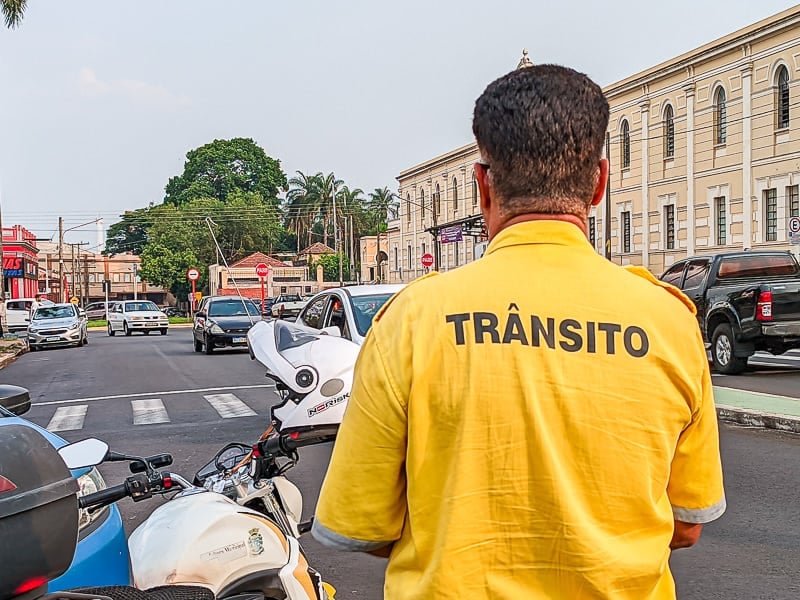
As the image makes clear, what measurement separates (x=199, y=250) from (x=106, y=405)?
74.4 metres

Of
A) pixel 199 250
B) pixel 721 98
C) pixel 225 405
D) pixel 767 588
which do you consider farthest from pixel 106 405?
pixel 199 250

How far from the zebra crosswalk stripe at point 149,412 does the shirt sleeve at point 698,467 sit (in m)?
11.5

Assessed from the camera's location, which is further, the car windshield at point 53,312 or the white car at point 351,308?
the car windshield at point 53,312

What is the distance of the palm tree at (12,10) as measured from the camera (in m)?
28.0

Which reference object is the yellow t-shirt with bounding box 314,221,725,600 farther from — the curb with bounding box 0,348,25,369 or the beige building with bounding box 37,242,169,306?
the beige building with bounding box 37,242,169,306

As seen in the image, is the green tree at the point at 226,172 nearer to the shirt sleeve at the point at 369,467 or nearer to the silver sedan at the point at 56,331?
the silver sedan at the point at 56,331

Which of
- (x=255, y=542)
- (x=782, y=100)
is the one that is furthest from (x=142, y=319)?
(x=255, y=542)

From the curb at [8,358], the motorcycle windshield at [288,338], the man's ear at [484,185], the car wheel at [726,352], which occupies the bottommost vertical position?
the curb at [8,358]

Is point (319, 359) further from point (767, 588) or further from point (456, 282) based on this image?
point (767, 588)

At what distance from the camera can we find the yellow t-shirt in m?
1.74

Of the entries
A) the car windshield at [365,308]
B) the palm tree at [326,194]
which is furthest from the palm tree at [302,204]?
the car windshield at [365,308]

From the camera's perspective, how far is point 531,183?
73.8 inches

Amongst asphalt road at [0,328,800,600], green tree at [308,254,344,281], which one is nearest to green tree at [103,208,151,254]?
green tree at [308,254,344,281]

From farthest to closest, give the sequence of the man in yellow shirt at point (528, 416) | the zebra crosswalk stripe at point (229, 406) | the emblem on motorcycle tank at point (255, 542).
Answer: the zebra crosswalk stripe at point (229, 406)
the emblem on motorcycle tank at point (255, 542)
the man in yellow shirt at point (528, 416)
